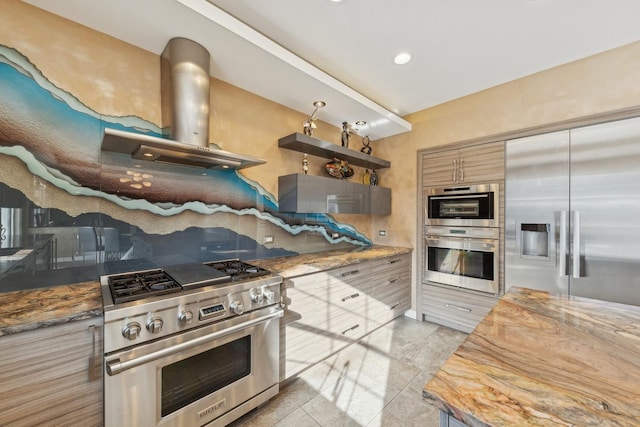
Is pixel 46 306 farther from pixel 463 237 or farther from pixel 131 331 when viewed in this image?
pixel 463 237

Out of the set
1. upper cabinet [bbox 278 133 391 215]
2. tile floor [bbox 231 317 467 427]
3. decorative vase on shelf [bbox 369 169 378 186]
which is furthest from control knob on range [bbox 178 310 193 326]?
decorative vase on shelf [bbox 369 169 378 186]

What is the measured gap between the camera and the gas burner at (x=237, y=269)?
5.70ft

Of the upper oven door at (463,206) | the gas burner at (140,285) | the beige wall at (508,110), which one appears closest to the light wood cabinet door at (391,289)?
the beige wall at (508,110)

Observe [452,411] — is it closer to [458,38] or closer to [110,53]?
[458,38]

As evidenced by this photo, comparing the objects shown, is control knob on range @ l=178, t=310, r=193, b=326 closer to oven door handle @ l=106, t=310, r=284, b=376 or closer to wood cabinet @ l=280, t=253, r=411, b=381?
oven door handle @ l=106, t=310, r=284, b=376

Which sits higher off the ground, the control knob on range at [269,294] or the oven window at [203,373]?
the control knob on range at [269,294]

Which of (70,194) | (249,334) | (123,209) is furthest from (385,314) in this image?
(70,194)

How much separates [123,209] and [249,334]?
123cm

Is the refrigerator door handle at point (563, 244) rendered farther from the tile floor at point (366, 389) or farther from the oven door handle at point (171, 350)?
the oven door handle at point (171, 350)

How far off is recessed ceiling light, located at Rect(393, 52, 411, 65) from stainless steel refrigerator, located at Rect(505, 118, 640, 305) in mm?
1398

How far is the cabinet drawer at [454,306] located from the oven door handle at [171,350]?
87.7 inches

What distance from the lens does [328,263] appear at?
7.50 ft

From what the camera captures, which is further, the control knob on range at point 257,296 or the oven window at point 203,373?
the control knob on range at point 257,296

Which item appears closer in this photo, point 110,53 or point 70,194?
point 70,194
